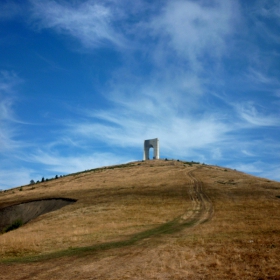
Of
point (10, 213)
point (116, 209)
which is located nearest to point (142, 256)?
point (116, 209)

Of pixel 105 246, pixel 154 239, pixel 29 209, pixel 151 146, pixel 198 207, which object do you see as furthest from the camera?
pixel 151 146

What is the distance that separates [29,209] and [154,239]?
35.2m

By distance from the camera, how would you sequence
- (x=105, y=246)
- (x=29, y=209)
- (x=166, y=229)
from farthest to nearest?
(x=29, y=209) → (x=166, y=229) → (x=105, y=246)

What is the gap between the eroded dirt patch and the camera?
49562mm

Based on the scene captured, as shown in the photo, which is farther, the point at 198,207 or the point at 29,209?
the point at 29,209

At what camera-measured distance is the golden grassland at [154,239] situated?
15.3m

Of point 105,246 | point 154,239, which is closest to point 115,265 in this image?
point 105,246

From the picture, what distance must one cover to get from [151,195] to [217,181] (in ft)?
72.9

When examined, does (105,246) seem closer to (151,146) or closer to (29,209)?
(29,209)

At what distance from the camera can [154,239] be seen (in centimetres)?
2347

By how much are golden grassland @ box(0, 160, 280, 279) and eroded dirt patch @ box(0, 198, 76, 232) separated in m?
4.75

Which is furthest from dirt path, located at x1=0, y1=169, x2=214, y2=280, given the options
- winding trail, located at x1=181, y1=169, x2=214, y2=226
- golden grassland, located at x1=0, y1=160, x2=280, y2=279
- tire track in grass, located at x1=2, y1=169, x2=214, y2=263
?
winding trail, located at x1=181, y1=169, x2=214, y2=226

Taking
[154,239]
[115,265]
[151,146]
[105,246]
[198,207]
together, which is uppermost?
[151,146]

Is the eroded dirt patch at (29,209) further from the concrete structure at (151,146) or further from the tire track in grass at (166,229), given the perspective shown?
the concrete structure at (151,146)
